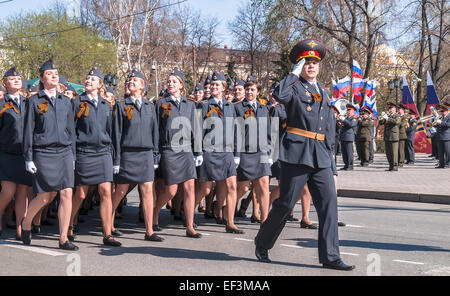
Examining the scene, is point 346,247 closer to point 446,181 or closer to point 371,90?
point 446,181

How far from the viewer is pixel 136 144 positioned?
7266 millimetres

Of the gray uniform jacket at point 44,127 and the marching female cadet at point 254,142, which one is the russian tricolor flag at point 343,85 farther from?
the gray uniform jacket at point 44,127

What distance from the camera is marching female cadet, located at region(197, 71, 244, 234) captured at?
26.2 ft

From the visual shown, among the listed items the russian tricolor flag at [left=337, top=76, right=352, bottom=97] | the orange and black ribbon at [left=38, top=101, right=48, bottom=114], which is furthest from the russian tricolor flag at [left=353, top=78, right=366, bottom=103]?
the orange and black ribbon at [left=38, top=101, right=48, bottom=114]

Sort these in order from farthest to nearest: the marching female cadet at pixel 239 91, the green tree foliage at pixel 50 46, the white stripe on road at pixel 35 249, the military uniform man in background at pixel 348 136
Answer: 1. the green tree foliage at pixel 50 46
2. the military uniform man in background at pixel 348 136
3. the marching female cadet at pixel 239 91
4. the white stripe on road at pixel 35 249

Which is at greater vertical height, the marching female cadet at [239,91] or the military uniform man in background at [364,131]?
the marching female cadet at [239,91]

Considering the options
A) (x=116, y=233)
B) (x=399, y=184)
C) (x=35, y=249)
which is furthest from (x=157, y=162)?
(x=399, y=184)

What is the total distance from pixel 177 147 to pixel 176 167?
0.27 m

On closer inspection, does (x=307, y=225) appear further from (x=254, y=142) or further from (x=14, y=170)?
(x=14, y=170)

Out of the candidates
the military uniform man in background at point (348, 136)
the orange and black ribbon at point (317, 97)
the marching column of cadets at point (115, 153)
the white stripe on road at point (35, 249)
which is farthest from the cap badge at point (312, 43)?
the military uniform man in background at point (348, 136)

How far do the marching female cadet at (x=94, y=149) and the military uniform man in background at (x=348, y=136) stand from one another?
503 inches

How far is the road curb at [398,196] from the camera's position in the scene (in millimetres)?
12070

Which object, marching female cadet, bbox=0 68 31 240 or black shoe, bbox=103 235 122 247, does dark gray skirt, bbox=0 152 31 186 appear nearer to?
marching female cadet, bbox=0 68 31 240

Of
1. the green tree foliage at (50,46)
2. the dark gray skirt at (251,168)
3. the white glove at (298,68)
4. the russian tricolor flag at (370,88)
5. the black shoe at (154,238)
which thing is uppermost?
the green tree foliage at (50,46)
